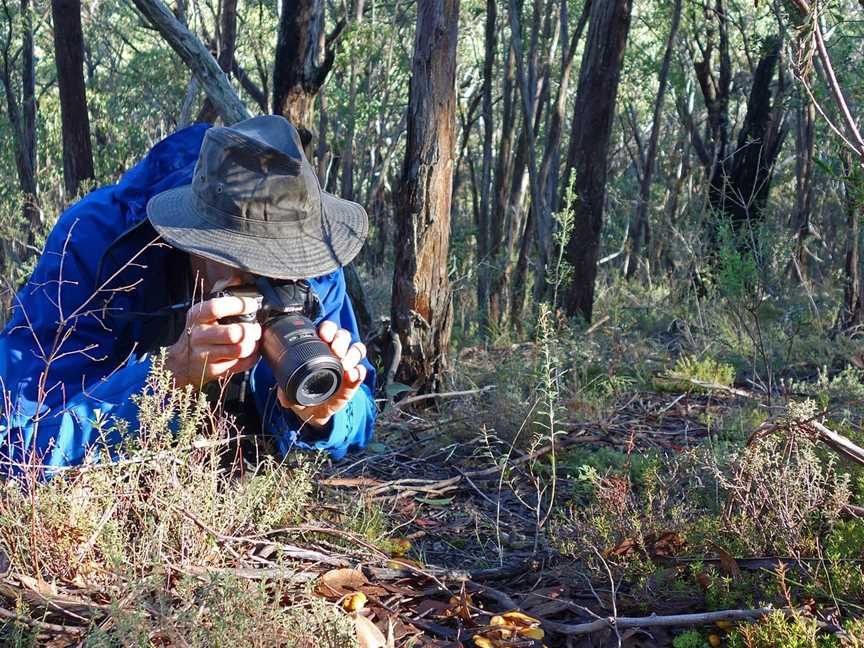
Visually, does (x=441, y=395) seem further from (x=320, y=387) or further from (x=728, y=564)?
(x=728, y=564)

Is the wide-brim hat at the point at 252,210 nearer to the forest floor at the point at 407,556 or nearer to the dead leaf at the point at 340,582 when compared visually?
the forest floor at the point at 407,556

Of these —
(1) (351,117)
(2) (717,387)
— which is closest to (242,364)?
(2) (717,387)

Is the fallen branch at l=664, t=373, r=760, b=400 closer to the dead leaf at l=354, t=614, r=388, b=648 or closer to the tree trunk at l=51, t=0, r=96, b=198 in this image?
the dead leaf at l=354, t=614, r=388, b=648

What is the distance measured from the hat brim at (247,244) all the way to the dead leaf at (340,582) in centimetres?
74

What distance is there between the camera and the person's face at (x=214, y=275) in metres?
2.25

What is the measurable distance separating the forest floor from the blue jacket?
0.44 ft

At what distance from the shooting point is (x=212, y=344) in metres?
2.18

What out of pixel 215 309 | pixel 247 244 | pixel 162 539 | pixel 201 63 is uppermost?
pixel 201 63

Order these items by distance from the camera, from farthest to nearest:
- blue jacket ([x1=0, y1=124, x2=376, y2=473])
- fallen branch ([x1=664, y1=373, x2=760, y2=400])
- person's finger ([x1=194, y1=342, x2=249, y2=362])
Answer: fallen branch ([x1=664, y1=373, x2=760, y2=400]) < blue jacket ([x1=0, y1=124, x2=376, y2=473]) < person's finger ([x1=194, y1=342, x2=249, y2=362])

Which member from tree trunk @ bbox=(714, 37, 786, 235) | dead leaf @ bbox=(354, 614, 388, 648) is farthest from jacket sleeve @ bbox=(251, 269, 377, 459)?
tree trunk @ bbox=(714, 37, 786, 235)

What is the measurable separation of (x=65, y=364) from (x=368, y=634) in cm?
112

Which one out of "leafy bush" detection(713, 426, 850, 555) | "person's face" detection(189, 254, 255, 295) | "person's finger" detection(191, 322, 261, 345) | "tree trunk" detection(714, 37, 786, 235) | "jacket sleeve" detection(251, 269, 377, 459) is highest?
"tree trunk" detection(714, 37, 786, 235)

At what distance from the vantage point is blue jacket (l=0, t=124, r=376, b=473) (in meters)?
2.30

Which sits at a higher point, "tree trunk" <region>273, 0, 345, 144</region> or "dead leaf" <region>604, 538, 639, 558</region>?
"tree trunk" <region>273, 0, 345, 144</region>
